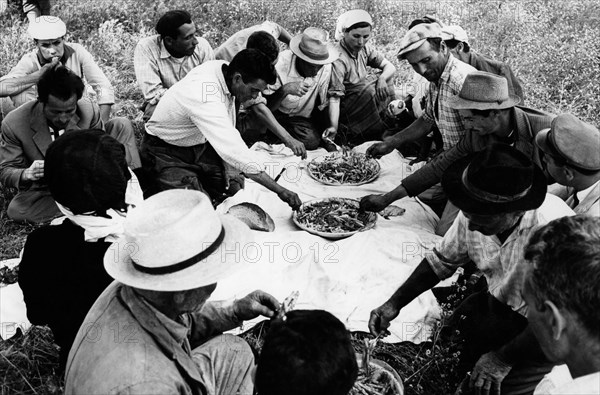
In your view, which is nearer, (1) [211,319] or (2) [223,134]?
(1) [211,319]

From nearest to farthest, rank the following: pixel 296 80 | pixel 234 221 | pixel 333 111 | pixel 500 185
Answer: pixel 234 221, pixel 500 185, pixel 296 80, pixel 333 111

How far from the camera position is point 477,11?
894 cm

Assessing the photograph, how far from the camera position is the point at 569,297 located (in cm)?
184

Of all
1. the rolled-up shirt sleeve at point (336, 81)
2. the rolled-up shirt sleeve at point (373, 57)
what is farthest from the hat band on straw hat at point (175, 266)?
the rolled-up shirt sleeve at point (373, 57)

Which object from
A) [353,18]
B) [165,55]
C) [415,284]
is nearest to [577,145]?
[415,284]

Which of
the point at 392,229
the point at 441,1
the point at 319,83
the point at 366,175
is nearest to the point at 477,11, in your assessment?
the point at 441,1

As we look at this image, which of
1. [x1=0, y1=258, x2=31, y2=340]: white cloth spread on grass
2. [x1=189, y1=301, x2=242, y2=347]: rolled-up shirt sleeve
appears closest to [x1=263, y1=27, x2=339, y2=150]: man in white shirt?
[x1=0, y1=258, x2=31, y2=340]: white cloth spread on grass

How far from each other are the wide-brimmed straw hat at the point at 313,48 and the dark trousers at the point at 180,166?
1.38 meters

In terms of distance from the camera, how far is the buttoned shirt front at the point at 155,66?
235 inches

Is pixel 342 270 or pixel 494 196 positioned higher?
pixel 494 196

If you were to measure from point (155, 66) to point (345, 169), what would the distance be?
226cm

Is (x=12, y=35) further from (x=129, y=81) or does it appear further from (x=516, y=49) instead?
(x=516, y=49)

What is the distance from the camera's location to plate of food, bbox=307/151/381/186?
17.6ft

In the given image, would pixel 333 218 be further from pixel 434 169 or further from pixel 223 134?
pixel 223 134
